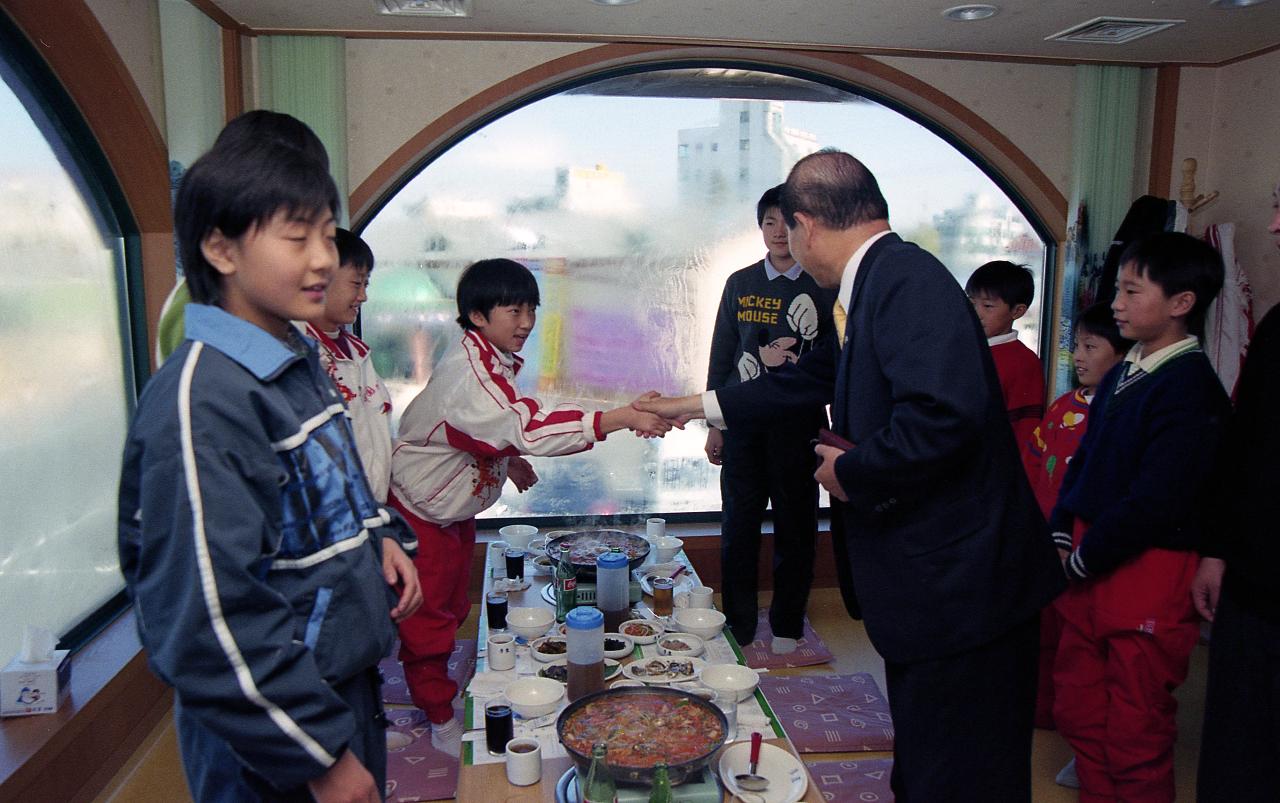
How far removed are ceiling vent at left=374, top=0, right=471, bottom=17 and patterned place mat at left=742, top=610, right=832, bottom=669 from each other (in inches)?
99.5

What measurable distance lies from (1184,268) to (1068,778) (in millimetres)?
1447

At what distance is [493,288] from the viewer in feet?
8.23

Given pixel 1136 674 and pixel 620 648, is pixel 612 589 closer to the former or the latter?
pixel 620 648

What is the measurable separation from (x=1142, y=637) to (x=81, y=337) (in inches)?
119

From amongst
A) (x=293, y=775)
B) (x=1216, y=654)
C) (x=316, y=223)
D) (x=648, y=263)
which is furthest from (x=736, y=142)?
(x=293, y=775)

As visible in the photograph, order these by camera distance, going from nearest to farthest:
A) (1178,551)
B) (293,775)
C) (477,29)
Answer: (293,775) < (1178,551) < (477,29)

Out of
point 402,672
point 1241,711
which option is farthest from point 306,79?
point 1241,711

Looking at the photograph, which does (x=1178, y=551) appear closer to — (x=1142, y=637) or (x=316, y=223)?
(x=1142, y=637)

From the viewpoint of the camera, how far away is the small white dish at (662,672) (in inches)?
71.2

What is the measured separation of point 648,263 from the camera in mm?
3965

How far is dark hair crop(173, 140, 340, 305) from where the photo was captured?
1.03 metres

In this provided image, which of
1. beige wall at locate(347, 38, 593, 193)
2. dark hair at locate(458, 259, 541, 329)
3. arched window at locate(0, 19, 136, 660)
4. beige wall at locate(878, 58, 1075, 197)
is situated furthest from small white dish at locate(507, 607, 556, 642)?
beige wall at locate(878, 58, 1075, 197)

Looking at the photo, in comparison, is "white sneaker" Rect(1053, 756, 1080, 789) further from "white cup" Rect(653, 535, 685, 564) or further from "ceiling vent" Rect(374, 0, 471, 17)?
"ceiling vent" Rect(374, 0, 471, 17)

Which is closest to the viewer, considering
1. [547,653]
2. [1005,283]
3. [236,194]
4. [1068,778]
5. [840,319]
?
[236,194]
